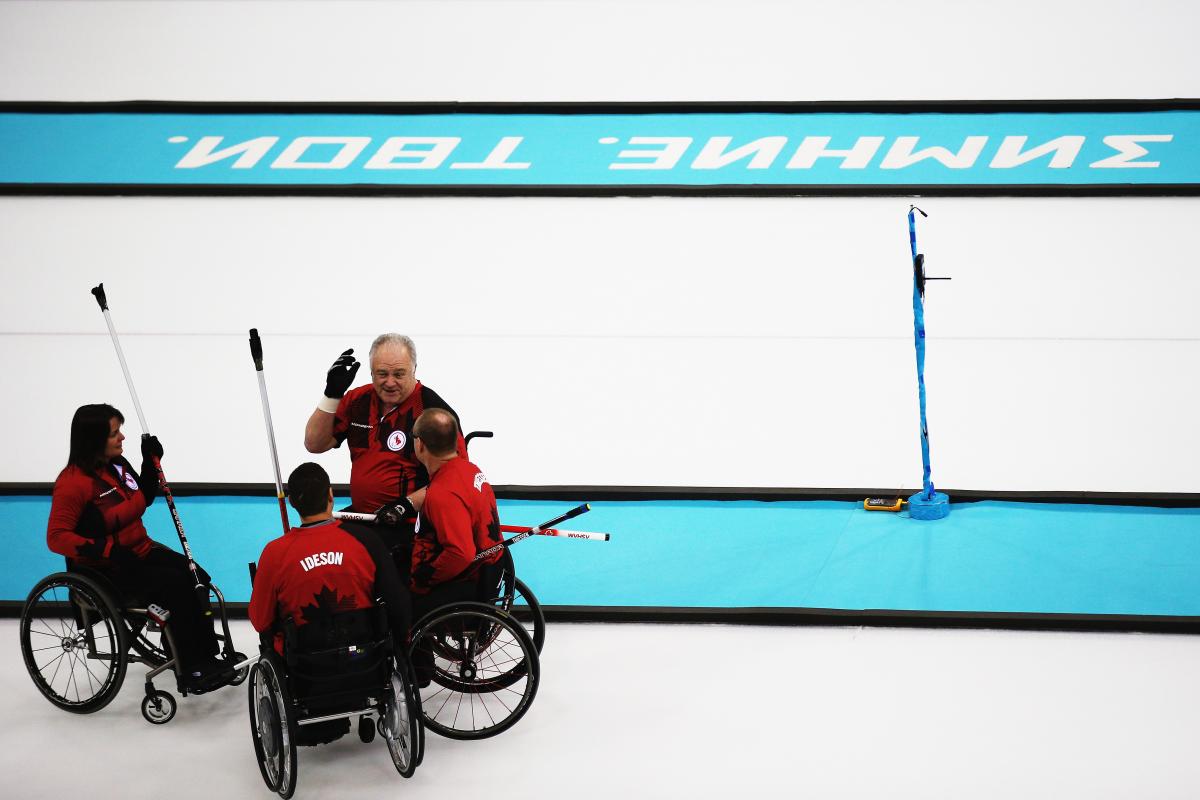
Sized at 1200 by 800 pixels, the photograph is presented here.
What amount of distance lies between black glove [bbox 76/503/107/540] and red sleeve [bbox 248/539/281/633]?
0.77m

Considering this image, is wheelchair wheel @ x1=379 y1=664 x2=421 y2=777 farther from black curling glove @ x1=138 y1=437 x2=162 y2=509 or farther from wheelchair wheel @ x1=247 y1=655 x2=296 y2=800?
black curling glove @ x1=138 y1=437 x2=162 y2=509

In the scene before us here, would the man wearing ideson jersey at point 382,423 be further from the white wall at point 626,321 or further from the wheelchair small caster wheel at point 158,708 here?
the white wall at point 626,321

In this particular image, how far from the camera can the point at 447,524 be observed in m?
3.07

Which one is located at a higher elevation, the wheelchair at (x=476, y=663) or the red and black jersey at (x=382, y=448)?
the red and black jersey at (x=382, y=448)

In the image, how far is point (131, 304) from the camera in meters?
6.07

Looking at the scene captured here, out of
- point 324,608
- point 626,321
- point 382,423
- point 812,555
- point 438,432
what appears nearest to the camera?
point 324,608

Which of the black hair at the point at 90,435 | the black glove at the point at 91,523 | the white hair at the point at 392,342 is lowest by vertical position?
the black glove at the point at 91,523

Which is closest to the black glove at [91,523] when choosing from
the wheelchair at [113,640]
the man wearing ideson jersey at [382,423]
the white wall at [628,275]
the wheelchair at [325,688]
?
the wheelchair at [113,640]

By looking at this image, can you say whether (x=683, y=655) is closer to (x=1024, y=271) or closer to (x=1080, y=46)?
(x=1024, y=271)

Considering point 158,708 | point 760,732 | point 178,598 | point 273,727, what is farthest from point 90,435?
point 760,732

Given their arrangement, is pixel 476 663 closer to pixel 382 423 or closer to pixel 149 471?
pixel 382 423

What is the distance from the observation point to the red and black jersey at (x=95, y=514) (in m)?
3.22

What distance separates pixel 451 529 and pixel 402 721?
0.54 meters

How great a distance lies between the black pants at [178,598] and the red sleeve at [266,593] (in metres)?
0.56
